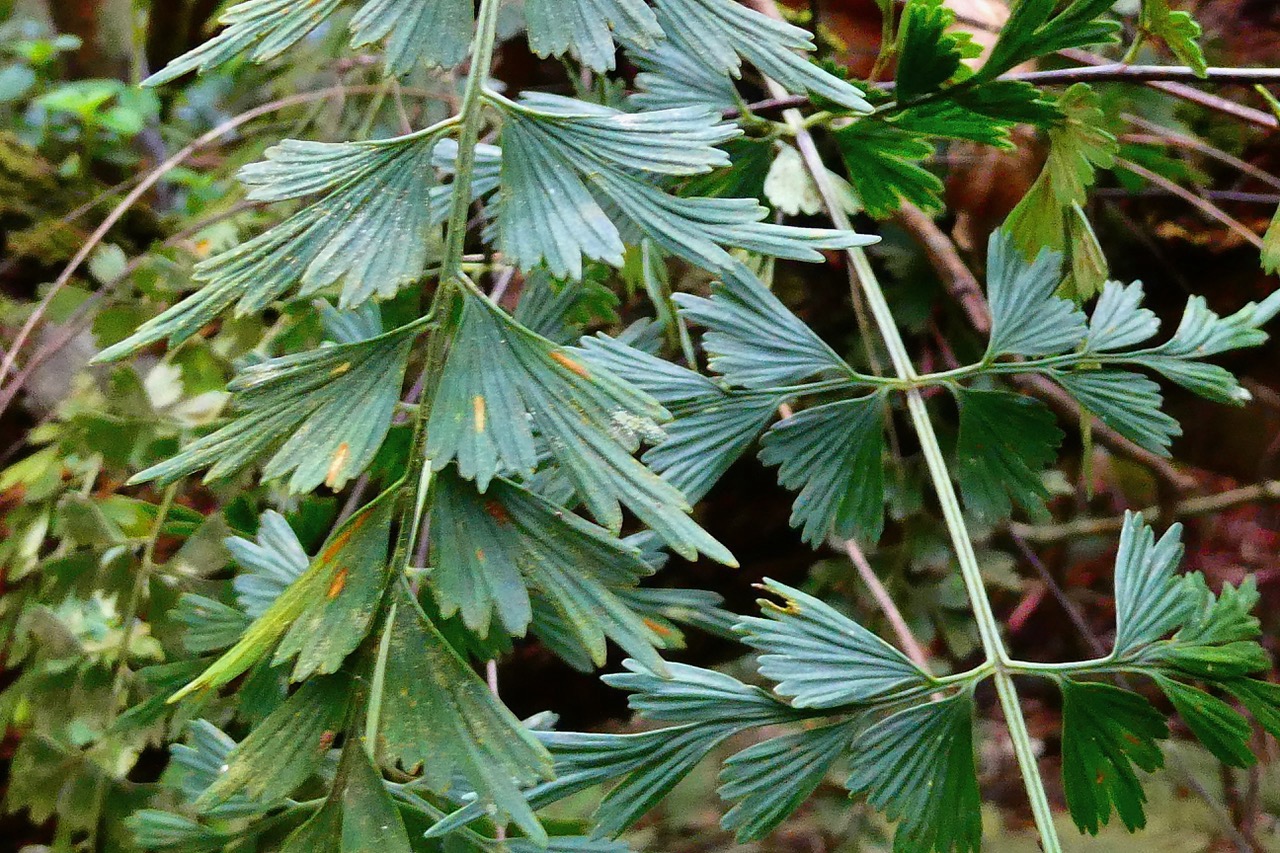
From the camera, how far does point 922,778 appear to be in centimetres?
43

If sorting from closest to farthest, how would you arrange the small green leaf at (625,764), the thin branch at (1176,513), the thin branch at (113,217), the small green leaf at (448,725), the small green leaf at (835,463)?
the small green leaf at (448,725) < the small green leaf at (625,764) < the small green leaf at (835,463) < the thin branch at (113,217) < the thin branch at (1176,513)

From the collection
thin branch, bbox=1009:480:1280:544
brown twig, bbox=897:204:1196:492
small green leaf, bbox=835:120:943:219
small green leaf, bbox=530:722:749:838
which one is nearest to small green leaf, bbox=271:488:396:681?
small green leaf, bbox=530:722:749:838

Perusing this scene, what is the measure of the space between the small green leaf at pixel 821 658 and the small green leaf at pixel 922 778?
17mm

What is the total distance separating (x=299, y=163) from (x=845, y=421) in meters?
0.30

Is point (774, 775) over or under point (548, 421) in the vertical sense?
under

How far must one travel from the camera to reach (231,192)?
45.4 inches

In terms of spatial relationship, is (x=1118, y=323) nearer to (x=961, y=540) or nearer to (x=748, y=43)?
(x=961, y=540)

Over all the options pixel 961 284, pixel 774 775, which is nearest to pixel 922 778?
pixel 774 775

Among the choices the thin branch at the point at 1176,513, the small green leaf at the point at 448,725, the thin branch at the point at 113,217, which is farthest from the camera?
the thin branch at the point at 1176,513

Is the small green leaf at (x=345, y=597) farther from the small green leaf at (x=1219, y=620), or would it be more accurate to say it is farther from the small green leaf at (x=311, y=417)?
the small green leaf at (x=1219, y=620)

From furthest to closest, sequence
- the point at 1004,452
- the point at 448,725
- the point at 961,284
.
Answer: the point at 961,284 < the point at 1004,452 < the point at 448,725

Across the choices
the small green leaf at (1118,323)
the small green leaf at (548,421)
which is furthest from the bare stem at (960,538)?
the small green leaf at (548,421)

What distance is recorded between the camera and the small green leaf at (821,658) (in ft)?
1.37

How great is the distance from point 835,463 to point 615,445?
0.77ft
